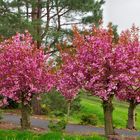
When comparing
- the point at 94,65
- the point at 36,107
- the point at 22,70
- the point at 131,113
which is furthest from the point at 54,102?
the point at 94,65

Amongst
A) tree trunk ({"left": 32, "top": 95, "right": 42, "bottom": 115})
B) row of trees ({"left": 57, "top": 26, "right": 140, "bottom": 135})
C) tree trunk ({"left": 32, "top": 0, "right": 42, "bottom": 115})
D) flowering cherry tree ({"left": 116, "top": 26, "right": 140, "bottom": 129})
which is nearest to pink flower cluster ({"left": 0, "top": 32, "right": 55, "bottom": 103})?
row of trees ({"left": 57, "top": 26, "right": 140, "bottom": 135})

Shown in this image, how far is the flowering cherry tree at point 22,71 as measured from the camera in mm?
23531

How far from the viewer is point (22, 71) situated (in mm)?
23438

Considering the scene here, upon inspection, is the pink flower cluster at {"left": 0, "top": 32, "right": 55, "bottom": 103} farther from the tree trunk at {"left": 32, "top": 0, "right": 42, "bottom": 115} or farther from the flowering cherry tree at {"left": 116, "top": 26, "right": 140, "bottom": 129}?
the tree trunk at {"left": 32, "top": 0, "right": 42, "bottom": 115}

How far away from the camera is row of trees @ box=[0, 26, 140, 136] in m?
21.4

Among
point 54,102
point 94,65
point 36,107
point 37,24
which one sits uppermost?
point 37,24

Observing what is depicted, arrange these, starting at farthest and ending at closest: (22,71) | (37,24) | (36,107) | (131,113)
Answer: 1. (36,107)
2. (37,24)
3. (131,113)
4. (22,71)

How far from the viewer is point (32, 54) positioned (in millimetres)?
24125

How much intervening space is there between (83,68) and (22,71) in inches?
135

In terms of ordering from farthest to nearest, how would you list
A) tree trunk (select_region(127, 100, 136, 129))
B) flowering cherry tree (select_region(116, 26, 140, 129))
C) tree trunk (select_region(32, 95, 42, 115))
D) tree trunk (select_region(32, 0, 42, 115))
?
1. tree trunk (select_region(32, 95, 42, 115))
2. tree trunk (select_region(32, 0, 42, 115))
3. tree trunk (select_region(127, 100, 136, 129))
4. flowering cherry tree (select_region(116, 26, 140, 129))

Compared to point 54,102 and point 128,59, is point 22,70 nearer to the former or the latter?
point 128,59

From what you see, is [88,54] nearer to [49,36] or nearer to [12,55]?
[12,55]

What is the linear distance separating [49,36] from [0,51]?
68.1ft

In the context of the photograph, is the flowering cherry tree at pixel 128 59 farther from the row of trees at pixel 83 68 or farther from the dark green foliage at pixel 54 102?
the dark green foliage at pixel 54 102
